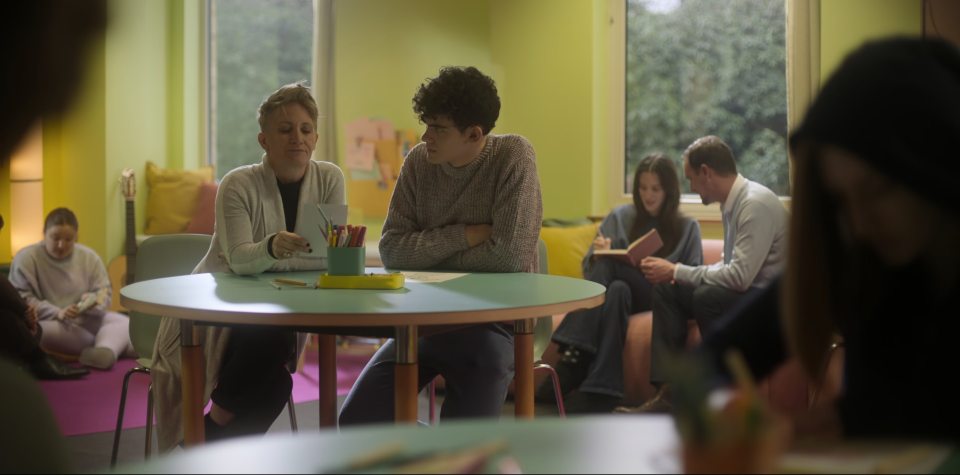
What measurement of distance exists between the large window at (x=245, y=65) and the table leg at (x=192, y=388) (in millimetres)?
4768

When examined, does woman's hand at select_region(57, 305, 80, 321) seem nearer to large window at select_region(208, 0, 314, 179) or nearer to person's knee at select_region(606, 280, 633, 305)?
large window at select_region(208, 0, 314, 179)

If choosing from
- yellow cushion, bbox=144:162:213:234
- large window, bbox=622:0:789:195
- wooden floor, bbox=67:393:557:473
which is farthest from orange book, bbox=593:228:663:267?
yellow cushion, bbox=144:162:213:234

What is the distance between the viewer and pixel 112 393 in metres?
4.77

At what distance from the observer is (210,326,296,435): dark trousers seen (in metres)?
2.74

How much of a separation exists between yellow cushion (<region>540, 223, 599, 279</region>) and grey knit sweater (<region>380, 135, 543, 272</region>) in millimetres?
2316

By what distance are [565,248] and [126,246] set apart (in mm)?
2681

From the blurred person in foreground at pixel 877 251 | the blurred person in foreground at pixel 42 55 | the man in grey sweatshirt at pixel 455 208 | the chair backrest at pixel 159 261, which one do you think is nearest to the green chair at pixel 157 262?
the chair backrest at pixel 159 261

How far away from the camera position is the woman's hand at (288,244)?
8.79 ft

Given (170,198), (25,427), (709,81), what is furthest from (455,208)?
(170,198)

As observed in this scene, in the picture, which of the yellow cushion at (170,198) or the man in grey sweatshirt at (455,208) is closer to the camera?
the man in grey sweatshirt at (455,208)

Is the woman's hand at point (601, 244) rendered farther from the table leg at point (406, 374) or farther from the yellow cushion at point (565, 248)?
the table leg at point (406, 374)

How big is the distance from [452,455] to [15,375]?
0.49m

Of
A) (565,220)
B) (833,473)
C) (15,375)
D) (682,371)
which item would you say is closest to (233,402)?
(15,375)

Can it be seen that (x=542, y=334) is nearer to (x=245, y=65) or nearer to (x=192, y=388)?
(x=192, y=388)
